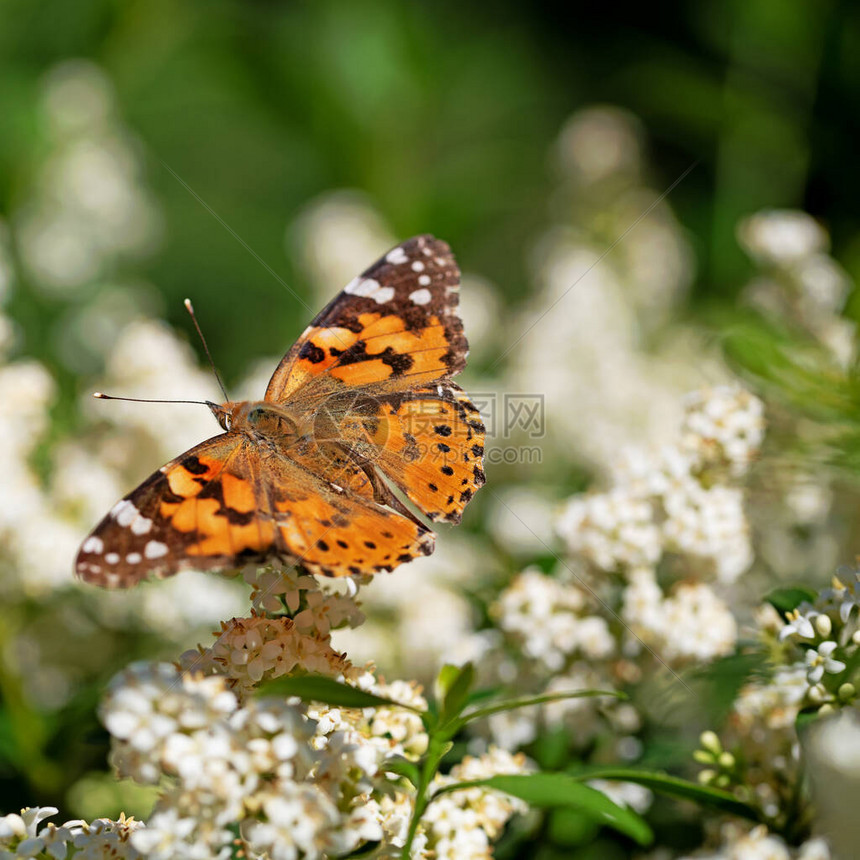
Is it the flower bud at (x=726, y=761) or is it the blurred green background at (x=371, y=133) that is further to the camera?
the blurred green background at (x=371, y=133)

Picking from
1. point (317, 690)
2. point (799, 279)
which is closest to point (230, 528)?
point (317, 690)

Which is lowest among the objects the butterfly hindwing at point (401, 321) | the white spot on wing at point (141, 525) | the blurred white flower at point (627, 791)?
the blurred white flower at point (627, 791)

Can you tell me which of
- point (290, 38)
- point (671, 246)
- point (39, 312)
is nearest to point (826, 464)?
point (671, 246)

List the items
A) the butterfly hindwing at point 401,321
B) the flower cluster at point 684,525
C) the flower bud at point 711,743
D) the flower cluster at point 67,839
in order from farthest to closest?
the butterfly hindwing at point 401,321, the flower cluster at point 684,525, the flower bud at point 711,743, the flower cluster at point 67,839

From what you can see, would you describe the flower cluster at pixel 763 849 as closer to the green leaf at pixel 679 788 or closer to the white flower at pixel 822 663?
the green leaf at pixel 679 788

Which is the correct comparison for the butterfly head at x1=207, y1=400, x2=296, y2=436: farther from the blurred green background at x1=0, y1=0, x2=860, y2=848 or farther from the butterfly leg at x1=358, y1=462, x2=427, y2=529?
the blurred green background at x1=0, y1=0, x2=860, y2=848

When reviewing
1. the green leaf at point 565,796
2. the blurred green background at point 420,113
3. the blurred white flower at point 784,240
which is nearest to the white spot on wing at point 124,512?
the green leaf at point 565,796

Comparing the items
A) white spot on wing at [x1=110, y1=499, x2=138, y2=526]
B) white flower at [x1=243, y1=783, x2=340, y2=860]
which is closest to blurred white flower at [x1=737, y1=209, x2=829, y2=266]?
white spot on wing at [x1=110, y1=499, x2=138, y2=526]
